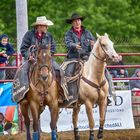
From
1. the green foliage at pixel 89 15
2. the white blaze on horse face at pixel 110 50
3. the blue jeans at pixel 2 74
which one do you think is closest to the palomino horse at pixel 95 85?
the white blaze on horse face at pixel 110 50

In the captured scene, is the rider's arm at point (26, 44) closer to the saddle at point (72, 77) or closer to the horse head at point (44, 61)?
the horse head at point (44, 61)

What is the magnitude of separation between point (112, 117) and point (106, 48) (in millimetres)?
3046

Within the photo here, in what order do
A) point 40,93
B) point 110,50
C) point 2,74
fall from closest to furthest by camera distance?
1. point 40,93
2. point 110,50
3. point 2,74

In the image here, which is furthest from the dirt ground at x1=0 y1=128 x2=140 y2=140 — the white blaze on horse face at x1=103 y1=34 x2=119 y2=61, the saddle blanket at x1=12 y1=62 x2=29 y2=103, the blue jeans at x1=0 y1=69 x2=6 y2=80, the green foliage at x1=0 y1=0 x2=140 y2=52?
the green foliage at x1=0 y1=0 x2=140 y2=52

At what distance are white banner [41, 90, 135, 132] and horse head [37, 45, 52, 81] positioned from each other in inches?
139

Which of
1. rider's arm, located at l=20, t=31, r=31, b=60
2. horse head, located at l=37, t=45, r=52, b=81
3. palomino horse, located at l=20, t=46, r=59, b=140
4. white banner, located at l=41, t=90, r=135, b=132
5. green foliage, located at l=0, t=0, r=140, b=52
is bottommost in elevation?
white banner, located at l=41, t=90, r=135, b=132

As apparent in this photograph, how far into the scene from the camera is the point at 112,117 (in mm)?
18641

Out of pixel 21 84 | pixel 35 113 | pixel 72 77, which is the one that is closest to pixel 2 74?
pixel 72 77

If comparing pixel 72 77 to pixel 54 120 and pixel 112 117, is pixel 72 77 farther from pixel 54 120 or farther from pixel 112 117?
pixel 112 117

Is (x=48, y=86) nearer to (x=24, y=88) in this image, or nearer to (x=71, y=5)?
(x=24, y=88)

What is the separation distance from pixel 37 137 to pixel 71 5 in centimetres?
1938

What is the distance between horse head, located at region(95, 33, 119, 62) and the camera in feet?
52.0

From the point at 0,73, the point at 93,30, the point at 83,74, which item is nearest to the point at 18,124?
the point at 0,73

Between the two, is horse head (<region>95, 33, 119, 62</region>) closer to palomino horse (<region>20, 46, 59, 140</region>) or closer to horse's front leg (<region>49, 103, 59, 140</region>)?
palomino horse (<region>20, 46, 59, 140</region>)
